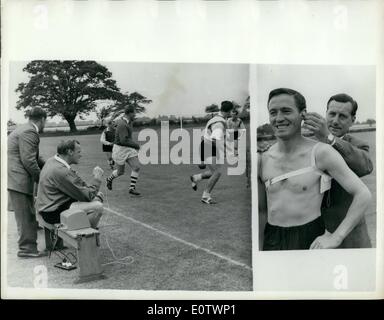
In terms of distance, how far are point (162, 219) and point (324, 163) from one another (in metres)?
1.49

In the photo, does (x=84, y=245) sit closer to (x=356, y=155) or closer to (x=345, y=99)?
(x=356, y=155)

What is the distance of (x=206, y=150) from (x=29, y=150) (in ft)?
5.04

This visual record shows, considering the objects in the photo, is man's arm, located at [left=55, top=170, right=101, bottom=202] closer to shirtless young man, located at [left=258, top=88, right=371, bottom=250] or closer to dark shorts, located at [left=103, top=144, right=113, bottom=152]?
dark shorts, located at [left=103, top=144, right=113, bottom=152]

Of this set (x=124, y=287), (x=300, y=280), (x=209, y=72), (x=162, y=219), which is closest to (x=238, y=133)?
(x=209, y=72)

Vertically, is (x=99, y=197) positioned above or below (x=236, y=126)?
below

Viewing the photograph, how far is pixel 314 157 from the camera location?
3947 millimetres

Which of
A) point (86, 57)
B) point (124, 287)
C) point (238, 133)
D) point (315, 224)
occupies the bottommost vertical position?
point (124, 287)

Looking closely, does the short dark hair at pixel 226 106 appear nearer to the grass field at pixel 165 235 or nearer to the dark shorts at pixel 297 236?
the grass field at pixel 165 235

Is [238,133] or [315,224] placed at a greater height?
[238,133]

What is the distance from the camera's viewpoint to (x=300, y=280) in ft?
13.1

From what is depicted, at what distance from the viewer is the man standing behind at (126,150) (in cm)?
401

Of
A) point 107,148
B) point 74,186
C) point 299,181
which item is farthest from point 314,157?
point 74,186

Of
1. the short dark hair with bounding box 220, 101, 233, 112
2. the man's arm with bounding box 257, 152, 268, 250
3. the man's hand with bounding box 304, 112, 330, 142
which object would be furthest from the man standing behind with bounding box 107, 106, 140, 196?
the man's hand with bounding box 304, 112, 330, 142
